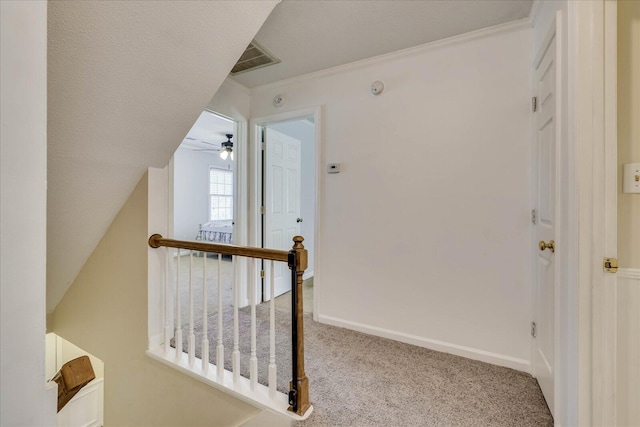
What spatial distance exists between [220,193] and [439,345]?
6506 millimetres

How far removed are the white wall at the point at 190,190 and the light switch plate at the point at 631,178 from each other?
264 inches

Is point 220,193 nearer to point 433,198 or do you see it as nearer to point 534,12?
point 433,198

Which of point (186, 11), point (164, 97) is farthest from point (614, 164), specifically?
point (164, 97)

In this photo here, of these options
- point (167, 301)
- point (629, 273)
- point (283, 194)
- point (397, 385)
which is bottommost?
point (397, 385)

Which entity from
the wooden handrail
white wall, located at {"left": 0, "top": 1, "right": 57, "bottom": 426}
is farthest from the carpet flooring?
white wall, located at {"left": 0, "top": 1, "right": 57, "bottom": 426}

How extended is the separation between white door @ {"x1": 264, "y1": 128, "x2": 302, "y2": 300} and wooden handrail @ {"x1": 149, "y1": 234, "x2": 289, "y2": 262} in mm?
1142

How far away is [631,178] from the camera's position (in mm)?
1098

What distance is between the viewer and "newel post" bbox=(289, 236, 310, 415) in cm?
144

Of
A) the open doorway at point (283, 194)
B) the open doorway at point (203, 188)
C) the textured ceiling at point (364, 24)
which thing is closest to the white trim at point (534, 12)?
the textured ceiling at point (364, 24)

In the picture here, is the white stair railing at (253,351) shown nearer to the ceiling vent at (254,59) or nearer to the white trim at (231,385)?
the white trim at (231,385)

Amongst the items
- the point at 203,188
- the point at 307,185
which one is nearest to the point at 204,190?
the point at 203,188

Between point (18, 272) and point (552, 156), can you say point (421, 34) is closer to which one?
point (552, 156)

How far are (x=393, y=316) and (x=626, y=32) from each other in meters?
2.04

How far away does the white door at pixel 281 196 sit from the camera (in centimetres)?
305
